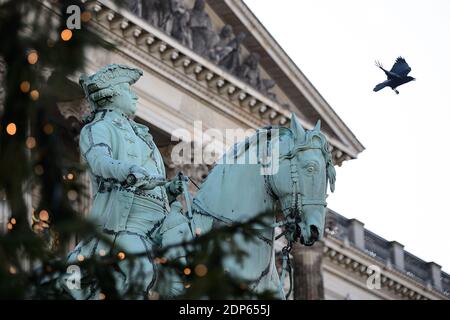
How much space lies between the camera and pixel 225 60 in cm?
3712

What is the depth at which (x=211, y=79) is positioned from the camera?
3581cm

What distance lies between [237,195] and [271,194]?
0.72 feet

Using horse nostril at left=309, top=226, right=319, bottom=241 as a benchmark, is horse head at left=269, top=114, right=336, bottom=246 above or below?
above

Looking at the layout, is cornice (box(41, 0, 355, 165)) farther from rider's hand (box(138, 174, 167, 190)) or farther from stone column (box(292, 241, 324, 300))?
rider's hand (box(138, 174, 167, 190))

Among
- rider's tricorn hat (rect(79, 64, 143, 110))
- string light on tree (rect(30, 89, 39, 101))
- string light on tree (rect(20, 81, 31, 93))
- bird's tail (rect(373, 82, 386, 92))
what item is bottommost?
string light on tree (rect(30, 89, 39, 101))

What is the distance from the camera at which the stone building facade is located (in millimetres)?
32938

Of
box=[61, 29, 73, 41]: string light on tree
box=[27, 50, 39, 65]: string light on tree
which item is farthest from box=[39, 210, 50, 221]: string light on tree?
box=[61, 29, 73, 41]: string light on tree

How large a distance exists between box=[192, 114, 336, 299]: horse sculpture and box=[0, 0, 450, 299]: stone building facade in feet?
60.5

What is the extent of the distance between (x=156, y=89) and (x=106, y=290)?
92.7 ft

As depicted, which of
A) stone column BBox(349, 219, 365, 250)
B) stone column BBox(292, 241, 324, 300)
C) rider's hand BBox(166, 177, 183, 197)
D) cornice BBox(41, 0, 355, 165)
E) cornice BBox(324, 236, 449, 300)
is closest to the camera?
rider's hand BBox(166, 177, 183, 197)

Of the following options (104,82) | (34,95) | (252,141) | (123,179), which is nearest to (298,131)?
(252,141)

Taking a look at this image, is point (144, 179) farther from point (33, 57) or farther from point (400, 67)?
point (400, 67)

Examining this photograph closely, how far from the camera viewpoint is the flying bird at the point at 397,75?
70.1 ft

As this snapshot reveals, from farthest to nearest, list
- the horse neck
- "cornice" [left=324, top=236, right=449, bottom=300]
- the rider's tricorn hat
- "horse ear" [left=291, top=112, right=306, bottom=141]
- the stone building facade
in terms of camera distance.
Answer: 1. "cornice" [left=324, top=236, right=449, bottom=300]
2. the stone building facade
3. the rider's tricorn hat
4. "horse ear" [left=291, top=112, right=306, bottom=141]
5. the horse neck
